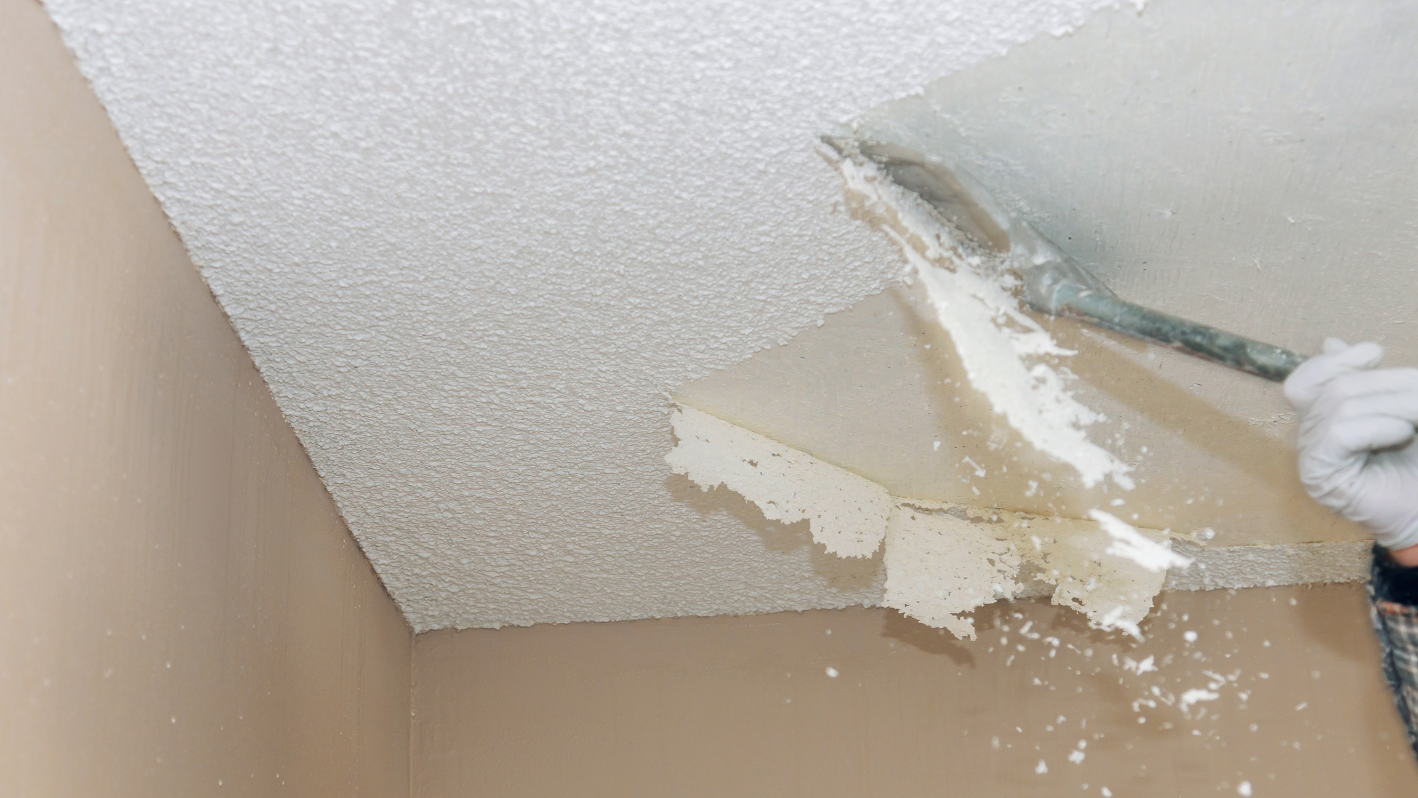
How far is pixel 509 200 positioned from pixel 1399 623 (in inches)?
42.8

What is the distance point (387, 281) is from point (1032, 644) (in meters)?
1.29

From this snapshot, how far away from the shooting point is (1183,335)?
3.73 ft

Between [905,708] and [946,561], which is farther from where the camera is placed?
[905,708]

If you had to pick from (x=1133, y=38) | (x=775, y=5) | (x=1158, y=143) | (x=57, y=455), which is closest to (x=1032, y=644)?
(x=1158, y=143)

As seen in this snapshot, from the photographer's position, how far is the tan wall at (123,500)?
94cm

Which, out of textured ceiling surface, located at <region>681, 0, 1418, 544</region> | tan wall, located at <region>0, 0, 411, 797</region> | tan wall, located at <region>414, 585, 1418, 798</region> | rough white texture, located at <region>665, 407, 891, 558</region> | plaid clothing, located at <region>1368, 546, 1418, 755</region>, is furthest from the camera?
tan wall, located at <region>414, 585, 1418, 798</region>

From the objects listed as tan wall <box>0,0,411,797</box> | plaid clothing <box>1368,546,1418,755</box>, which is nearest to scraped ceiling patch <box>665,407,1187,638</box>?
plaid clothing <box>1368,546,1418,755</box>

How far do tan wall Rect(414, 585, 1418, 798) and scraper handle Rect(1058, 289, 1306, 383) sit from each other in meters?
0.87

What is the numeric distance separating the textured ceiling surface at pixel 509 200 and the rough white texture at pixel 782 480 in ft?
0.17

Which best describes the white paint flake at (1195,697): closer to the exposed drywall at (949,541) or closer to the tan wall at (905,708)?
the tan wall at (905,708)

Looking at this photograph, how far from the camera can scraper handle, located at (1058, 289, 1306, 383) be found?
1.10 m

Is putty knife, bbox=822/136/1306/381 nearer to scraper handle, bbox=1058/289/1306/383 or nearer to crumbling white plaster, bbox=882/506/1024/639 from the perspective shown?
scraper handle, bbox=1058/289/1306/383

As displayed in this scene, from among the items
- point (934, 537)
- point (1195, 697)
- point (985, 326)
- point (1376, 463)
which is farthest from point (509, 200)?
point (1195, 697)

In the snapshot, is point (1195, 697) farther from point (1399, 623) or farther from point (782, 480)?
point (782, 480)
